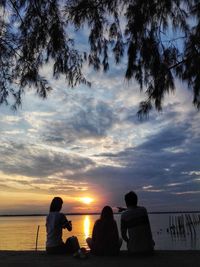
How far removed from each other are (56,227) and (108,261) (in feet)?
5.52

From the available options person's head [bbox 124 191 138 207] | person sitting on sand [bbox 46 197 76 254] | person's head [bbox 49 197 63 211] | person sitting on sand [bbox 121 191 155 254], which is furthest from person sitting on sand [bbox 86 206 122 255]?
person's head [bbox 49 197 63 211]

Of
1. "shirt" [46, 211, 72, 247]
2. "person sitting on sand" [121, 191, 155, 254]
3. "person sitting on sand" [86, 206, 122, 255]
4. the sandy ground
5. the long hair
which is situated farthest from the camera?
"shirt" [46, 211, 72, 247]

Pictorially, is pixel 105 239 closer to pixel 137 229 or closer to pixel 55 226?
pixel 137 229

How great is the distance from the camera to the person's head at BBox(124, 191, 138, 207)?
392 inches

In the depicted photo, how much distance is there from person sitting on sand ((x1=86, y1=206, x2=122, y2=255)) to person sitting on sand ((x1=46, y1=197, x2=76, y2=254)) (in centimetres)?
65

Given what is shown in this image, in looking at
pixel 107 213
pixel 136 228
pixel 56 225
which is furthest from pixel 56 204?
pixel 136 228

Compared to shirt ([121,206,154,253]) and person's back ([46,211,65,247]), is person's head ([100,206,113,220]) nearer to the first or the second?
shirt ([121,206,154,253])

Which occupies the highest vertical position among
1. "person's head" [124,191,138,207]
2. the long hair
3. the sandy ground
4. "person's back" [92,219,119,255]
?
"person's head" [124,191,138,207]

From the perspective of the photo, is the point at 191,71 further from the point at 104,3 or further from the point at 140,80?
the point at 104,3

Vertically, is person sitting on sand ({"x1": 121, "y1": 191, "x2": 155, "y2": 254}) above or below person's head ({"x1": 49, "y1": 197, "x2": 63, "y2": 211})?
below

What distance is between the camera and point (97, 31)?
26.3 ft

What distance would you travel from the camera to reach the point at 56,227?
10.4 metres

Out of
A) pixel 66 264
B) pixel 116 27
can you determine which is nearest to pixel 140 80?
pixel 116 27

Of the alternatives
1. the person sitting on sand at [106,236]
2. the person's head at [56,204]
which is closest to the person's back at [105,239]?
the person sitting on sand at [106,236]
